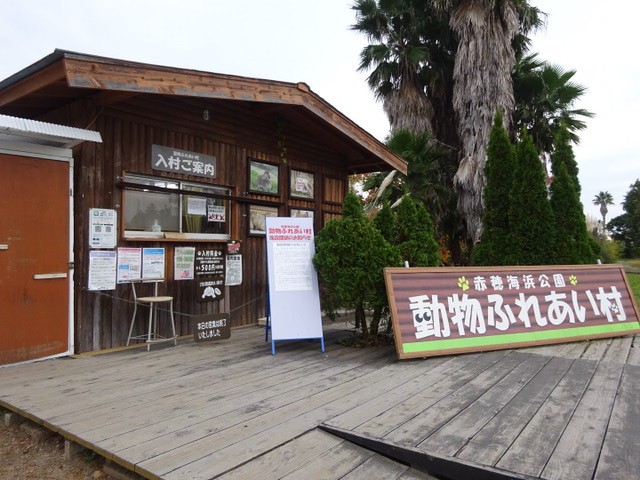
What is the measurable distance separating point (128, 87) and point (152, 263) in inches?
79.0

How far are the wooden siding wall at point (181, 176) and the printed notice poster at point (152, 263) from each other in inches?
3.6

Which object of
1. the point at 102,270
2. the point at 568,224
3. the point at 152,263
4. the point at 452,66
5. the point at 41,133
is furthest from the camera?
the point at 452,66

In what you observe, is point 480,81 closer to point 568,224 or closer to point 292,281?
point 568,224

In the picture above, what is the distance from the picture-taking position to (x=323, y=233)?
5.05 m

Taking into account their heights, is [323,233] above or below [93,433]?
above

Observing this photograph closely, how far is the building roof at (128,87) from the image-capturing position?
3.92 m

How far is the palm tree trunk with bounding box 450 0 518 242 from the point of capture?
37.2 feet

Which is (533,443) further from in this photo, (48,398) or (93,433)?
(48,398)

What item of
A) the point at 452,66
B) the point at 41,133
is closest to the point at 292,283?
the point at 41,133

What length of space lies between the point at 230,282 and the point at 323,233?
72.1 inches

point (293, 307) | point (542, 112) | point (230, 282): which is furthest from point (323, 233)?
point (542, 112)

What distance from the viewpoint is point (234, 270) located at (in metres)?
6.19

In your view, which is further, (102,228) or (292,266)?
(292,266)

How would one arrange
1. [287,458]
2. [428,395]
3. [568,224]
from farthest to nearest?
1. [568,224]
2. [428,395]
3. [287,458]
